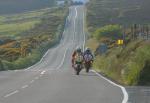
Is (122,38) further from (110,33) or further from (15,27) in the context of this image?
(15,27)

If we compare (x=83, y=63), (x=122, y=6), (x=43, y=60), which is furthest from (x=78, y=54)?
(x=122, y=6)

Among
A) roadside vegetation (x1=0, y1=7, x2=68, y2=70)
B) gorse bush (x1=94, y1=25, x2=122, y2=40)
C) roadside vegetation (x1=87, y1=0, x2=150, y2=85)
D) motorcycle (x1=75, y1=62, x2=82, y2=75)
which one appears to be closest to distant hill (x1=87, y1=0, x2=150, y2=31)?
roadside vegetation (x1=87, y1=0, x2=150, y2=85)

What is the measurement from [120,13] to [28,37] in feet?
137

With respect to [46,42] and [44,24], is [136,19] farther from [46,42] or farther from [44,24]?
→ [46,42]

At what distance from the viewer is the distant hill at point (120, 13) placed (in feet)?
535

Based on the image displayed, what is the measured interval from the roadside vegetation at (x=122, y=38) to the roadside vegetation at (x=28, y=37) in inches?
365

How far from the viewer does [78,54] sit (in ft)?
132

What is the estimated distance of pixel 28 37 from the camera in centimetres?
14275

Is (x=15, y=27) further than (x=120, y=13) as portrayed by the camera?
Yes

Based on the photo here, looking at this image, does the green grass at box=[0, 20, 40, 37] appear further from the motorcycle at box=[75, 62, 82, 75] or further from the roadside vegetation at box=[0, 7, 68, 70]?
the motorcycle at box=[75, 62, 82, 75]

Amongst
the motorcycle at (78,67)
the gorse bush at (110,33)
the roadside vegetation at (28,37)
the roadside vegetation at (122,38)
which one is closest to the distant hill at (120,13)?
the roadside vegetation at (122,38)

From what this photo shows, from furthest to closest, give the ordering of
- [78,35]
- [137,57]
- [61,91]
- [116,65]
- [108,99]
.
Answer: [78,35]
[116,65]
[137,57]
[61,91]
[108,99]

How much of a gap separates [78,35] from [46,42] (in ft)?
110

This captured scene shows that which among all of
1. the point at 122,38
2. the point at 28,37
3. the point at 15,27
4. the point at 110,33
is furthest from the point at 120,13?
the point at 122,38
